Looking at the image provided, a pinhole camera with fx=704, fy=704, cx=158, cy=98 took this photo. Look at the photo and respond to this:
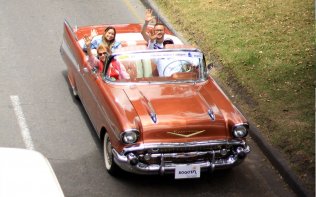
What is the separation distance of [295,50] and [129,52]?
4.52 meters

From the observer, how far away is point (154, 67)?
32.7 feet

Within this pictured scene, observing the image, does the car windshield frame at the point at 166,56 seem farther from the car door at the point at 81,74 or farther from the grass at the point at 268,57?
the grass at the point at 268,57

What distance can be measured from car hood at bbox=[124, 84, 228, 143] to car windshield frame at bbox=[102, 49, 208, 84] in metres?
0.22

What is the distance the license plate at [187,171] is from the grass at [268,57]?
1571 millimetres

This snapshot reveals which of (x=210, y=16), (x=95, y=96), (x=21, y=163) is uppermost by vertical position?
(x=21, y=163)

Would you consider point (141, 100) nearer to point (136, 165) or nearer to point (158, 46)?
point (136, 165)

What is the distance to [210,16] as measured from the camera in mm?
15242

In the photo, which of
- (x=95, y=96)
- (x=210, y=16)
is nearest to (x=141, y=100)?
(x=95, y=96)

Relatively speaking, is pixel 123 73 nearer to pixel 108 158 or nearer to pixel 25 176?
pixel 108 158

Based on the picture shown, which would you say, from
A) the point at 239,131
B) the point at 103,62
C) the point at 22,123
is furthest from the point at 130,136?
the point at 22,123

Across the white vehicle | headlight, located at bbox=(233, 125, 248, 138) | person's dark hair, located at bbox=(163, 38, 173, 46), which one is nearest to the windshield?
person's dark hair, located at bbox=(163, 38, 173, 46)

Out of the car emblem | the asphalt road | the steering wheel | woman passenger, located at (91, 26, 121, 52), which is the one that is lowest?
the asphalt road

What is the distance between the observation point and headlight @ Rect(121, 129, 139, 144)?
8664 mm

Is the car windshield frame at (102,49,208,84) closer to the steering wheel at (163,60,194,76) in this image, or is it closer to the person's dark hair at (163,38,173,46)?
the steering wheel at (163,60,194,76)
